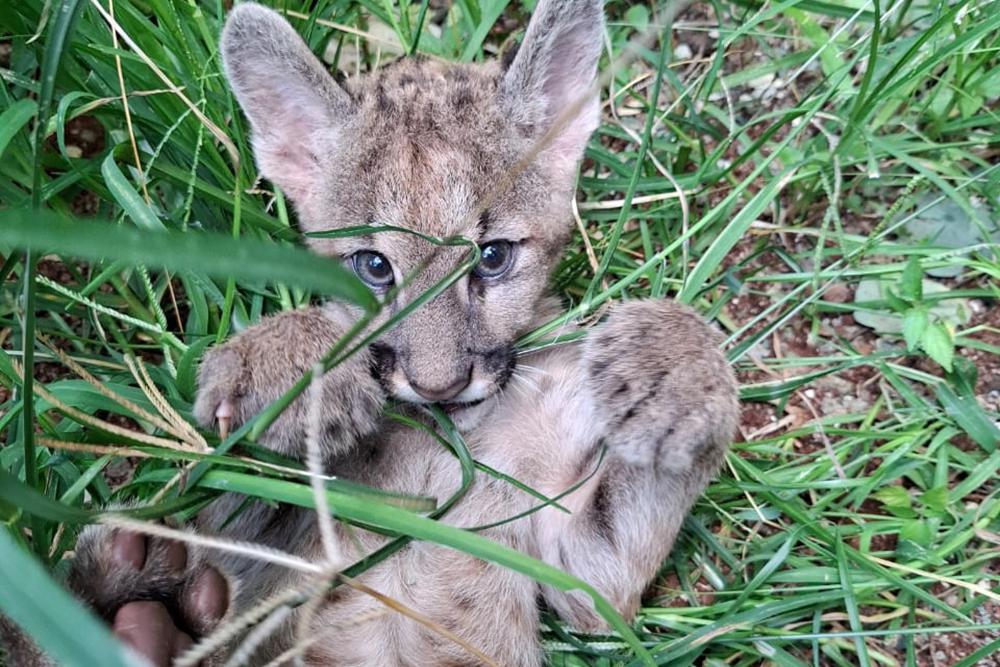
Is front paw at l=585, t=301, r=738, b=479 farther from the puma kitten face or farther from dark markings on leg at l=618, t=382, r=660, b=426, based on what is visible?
the puma kitten face

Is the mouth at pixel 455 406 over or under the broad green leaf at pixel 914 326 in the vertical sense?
under

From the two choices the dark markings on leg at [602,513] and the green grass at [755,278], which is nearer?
the dark markings on leg at [602,513]

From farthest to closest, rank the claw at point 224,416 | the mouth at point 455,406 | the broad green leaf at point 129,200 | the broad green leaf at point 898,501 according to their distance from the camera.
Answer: the broad green leaf at point 898,501 < the broad green leaf at point 129,200 < the mouth at point 455,406 < the claw at point 224,416

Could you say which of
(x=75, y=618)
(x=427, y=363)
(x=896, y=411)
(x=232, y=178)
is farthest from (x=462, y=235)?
(x=896, y=411)

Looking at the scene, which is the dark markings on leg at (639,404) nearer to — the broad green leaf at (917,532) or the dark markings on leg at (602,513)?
the dark markings on leg at (602,513)

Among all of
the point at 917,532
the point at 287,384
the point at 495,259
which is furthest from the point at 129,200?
the point at 917,532

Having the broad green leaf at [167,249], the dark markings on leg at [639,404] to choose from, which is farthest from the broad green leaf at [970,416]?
the broad green leaf at [167,249]

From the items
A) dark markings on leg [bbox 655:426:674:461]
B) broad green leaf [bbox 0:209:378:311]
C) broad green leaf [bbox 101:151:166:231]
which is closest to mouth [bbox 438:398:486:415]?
dark markings on leg [bbox 655:426:674:461]
